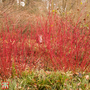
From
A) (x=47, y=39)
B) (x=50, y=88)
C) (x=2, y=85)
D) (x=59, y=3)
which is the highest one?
(x=59, y=3)

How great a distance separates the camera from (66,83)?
2365 mm

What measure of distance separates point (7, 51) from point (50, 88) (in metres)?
1.41

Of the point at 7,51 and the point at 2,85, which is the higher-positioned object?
the point at 7,51

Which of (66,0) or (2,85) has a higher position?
(66,0)

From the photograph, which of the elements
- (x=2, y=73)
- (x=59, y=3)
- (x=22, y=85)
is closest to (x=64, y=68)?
(x=22, y=85)

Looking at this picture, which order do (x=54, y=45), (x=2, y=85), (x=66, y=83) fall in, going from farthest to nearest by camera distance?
(x=54, y=45)
(x=66, y=83)
(x=2, y=85)

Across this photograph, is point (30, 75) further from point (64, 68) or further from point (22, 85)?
point (64, 68)

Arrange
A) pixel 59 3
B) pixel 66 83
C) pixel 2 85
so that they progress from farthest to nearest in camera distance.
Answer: pixel 59 3
pixel 66 83
pixel 2 85

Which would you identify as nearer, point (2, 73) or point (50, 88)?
point (50, 88)

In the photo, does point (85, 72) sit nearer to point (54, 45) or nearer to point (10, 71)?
point (54, 45)

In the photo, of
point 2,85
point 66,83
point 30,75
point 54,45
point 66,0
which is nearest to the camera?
point 2,85

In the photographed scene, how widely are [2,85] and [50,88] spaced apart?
1.11m

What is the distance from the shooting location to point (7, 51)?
8.19 feet

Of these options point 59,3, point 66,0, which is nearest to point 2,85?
point 59,3
